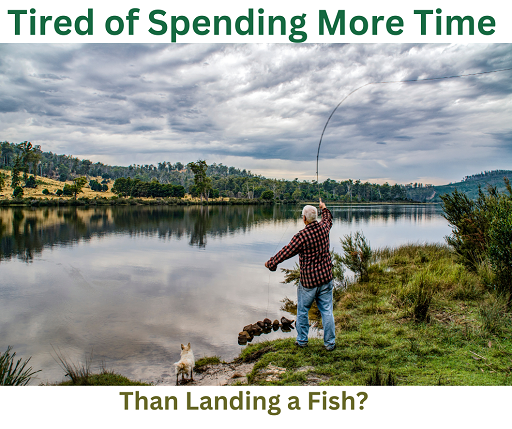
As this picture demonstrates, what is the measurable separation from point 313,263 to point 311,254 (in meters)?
0.16

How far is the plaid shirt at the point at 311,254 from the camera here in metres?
5.18

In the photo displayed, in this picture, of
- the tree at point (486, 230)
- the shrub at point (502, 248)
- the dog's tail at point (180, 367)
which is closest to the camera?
the dog's tail at point (180, 367)

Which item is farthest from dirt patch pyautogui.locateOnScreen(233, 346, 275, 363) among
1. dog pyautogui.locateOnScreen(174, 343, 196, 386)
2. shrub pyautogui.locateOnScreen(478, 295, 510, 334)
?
→ shrub pyautogui.locateOnScreen(478, 295, 510, 334)

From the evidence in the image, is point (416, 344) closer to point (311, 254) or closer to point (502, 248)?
point (311, 254)

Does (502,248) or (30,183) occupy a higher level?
(30,183)

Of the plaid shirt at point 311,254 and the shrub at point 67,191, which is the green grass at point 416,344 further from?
the shrub at point 67,191

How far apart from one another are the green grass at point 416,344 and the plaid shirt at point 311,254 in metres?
1.33

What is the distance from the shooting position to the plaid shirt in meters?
5.18

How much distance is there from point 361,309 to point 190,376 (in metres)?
4.66

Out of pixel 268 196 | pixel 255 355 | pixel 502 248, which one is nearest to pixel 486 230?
pixel 502 248

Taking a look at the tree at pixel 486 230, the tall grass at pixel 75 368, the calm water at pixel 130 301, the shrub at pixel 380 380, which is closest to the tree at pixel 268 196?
the calm water at pixel 130 301

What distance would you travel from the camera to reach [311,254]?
5.25 metres

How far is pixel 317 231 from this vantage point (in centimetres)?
521
